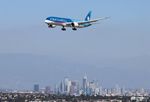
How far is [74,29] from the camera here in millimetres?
75312

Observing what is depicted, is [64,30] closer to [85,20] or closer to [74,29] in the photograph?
[74,29]

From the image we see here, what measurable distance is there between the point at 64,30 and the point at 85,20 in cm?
732

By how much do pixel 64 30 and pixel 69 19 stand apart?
10.3 feet

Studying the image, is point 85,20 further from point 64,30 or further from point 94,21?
point 64,30

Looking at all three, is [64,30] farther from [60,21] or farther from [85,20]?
[85,20]

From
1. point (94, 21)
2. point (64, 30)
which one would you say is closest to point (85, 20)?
point (94, 21)

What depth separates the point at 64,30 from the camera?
7375 cm

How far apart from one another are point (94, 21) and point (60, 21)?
14.5 ft

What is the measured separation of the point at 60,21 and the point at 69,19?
133 centimetres

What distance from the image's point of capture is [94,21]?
78.4 meters

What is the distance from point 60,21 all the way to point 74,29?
168cm

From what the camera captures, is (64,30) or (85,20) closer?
(64,30)

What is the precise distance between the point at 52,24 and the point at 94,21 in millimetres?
4933

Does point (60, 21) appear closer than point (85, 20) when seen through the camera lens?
Yes
